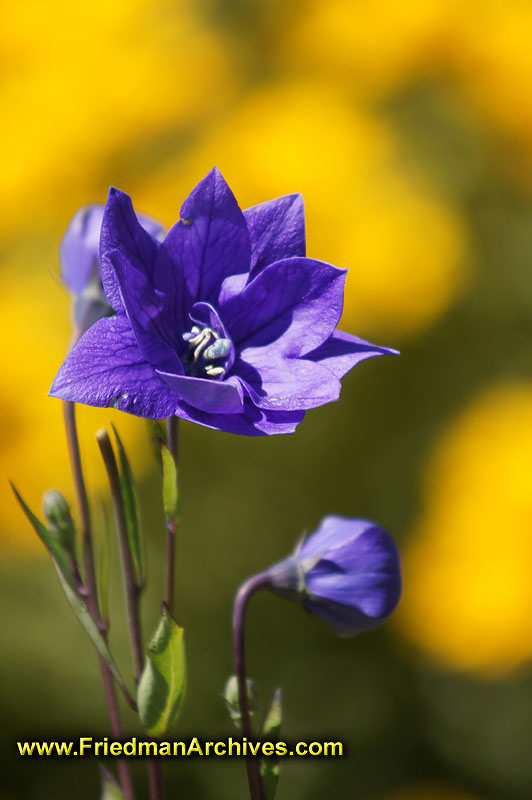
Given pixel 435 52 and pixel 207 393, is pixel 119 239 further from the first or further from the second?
pixel 435 52

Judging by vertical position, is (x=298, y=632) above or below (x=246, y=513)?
below

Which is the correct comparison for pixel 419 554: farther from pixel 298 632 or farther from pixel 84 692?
pixel 84 692

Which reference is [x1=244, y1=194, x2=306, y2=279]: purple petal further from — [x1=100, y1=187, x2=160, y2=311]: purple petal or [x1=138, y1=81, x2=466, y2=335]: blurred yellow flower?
[x1=138, y1=81, x2=466, y2=335]: blurred yellow flower

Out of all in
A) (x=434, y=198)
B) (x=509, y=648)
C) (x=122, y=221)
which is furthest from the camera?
(x=434, y=198)

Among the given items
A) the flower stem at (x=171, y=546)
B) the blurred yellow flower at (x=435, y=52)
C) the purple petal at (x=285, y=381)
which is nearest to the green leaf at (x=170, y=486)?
the flower stem at (x=171, y=546)

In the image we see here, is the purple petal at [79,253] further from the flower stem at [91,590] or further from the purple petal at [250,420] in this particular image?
the purple petal at [250,420]

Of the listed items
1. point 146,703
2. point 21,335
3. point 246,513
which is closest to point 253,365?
point 146,703
